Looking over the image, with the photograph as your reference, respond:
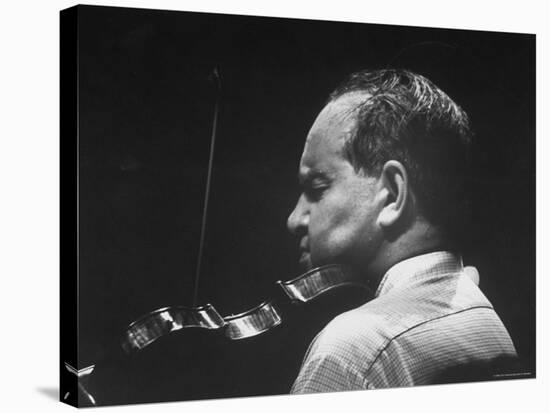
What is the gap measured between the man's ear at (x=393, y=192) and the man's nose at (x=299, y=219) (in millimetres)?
543

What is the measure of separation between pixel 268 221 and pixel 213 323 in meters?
0.80

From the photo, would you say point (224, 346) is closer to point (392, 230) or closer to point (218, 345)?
point (218, 345)

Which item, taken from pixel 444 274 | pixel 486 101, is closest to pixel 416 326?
pixel 444 274

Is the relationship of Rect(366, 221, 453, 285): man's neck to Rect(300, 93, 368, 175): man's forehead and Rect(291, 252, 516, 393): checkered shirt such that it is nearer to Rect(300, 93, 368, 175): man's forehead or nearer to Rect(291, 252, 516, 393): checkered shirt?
Rect(291, 252, 516, 393): checkered shirt

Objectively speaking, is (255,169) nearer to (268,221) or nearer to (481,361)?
(268,221)

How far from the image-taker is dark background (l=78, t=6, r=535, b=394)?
26.5ft

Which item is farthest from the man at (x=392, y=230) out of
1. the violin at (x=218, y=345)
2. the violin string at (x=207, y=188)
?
the violin string at (x=207, y=188)

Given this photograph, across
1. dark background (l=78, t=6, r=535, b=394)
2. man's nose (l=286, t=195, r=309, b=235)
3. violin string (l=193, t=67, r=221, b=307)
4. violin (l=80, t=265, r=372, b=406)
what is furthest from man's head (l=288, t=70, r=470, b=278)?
violin string (l=193, t=67, r=221, b=307)

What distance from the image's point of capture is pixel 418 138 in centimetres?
905

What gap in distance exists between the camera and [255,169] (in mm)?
8570

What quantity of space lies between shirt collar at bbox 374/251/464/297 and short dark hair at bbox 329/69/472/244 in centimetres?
21

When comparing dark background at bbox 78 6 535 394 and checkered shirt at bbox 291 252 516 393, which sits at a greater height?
dark background at bbox 78 6 535 394

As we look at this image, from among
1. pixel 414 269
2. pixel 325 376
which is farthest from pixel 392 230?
pixel 325 376

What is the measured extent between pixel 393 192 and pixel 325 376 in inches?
54.3
